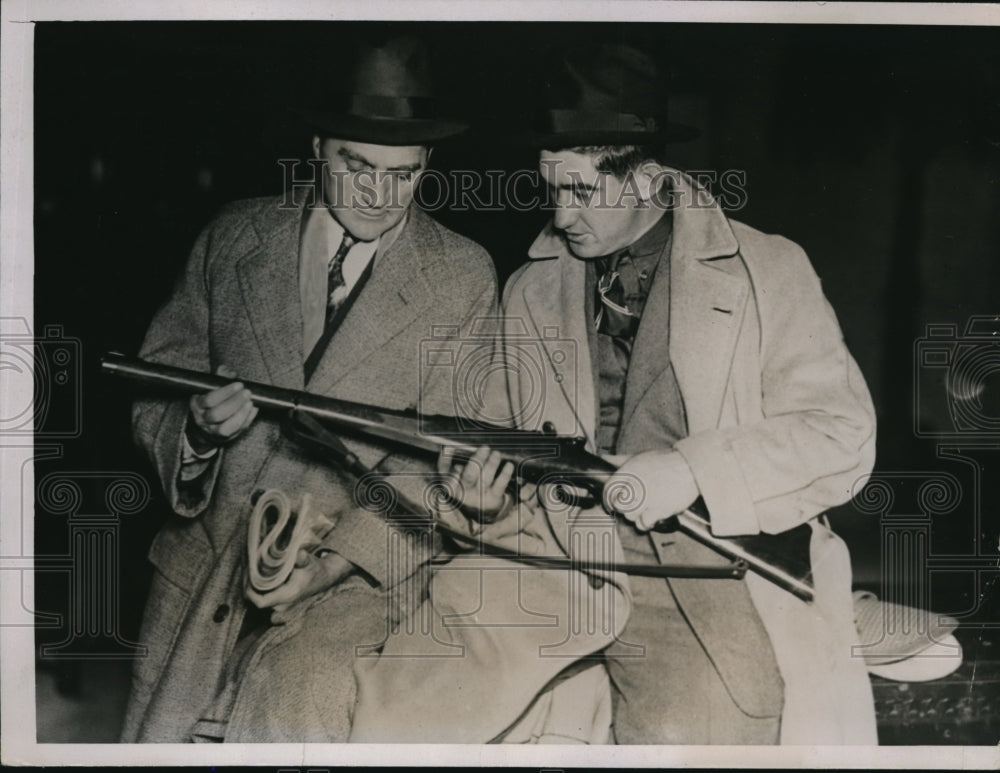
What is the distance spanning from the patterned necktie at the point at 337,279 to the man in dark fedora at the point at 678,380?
49cm

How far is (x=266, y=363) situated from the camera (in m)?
3.08

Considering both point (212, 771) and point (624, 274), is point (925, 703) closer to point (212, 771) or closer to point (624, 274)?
point (624, 274)

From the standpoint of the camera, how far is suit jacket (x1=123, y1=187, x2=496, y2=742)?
10.1 feet

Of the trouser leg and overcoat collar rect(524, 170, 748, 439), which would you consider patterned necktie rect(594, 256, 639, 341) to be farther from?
the trouser leg

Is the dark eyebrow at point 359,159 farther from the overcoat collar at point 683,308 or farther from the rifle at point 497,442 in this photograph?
the rifle at point 497,442

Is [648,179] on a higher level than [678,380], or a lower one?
higher

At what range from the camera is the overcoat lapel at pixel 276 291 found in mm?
3082

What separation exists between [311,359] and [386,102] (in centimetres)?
78

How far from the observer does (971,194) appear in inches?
126

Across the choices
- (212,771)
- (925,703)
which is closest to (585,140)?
(925,703)

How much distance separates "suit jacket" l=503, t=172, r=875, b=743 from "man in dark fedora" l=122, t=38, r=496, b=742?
24 cm

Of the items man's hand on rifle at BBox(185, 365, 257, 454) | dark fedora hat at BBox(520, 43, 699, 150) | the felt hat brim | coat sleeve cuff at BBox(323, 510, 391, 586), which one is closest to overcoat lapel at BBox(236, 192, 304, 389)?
man's hand on rifle at BBox(185, 365, 257, 454)

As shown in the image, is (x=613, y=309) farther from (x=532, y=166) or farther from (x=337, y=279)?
(x=337, y=279)

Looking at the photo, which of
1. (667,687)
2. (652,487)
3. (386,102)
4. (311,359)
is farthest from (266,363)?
(667,687)
